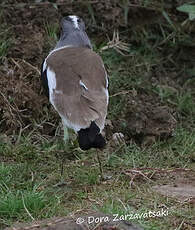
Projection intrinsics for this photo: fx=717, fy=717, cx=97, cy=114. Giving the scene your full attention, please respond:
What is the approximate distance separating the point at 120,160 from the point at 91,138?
3.28ft

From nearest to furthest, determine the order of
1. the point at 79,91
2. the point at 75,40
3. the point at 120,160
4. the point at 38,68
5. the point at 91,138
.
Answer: the point at 91,138, the point at 79,91, the point at 120,160, the point at 75,40, the point at 38,68

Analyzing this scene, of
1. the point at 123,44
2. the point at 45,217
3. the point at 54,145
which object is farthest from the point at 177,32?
the point at 45,217

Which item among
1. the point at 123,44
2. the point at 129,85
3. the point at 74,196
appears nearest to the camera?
the point at 74,196

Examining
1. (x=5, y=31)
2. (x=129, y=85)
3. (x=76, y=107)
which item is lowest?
(x=129, y=85)

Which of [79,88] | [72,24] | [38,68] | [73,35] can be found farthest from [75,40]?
[79,88]

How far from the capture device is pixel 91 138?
475 cm

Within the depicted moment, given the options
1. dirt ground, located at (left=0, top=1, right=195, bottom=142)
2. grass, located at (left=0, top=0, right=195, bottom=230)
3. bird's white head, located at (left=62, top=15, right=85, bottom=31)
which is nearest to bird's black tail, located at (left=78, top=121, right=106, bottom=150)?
grass, located at (left=0, top=0, right=195, bottom=230)

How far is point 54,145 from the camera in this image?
5.98 metres

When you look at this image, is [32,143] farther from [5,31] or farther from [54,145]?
[5,31]

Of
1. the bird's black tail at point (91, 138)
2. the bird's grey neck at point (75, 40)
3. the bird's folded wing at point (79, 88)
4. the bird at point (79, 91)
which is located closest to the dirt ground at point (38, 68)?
the bird's grey neck at point (75, 40)

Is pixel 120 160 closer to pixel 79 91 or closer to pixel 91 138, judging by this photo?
pixel 79 91

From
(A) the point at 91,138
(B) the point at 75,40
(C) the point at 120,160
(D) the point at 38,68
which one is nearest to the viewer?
(A) the point at 91,138

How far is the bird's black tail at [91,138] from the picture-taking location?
15.5 ft

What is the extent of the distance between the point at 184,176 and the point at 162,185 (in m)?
0.30
